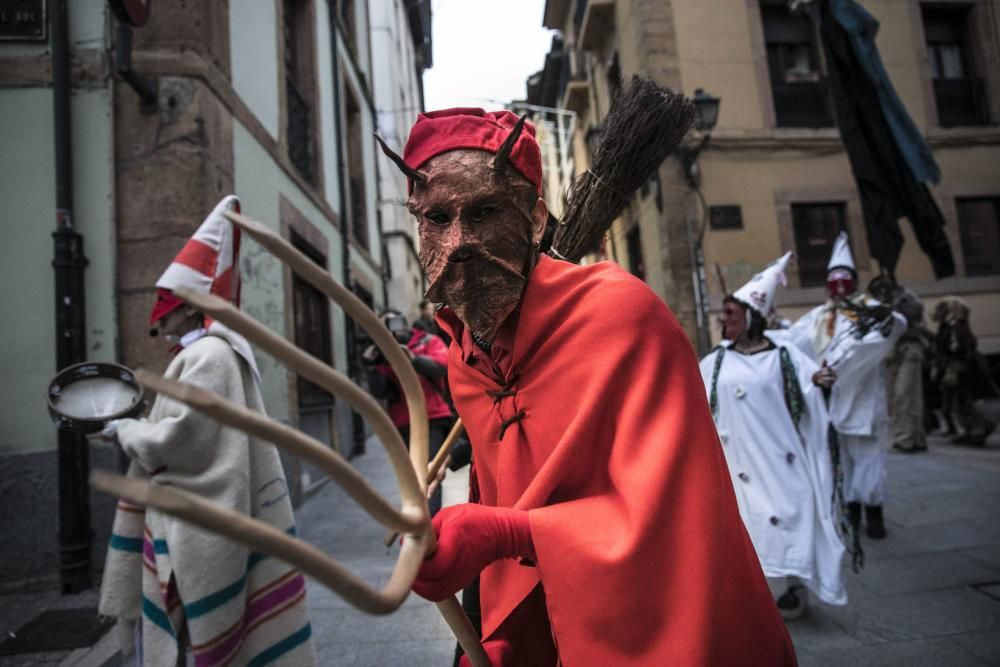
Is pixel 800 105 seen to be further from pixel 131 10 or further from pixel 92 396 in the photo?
pixel 92 396

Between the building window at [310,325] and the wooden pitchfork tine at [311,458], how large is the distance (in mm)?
6018

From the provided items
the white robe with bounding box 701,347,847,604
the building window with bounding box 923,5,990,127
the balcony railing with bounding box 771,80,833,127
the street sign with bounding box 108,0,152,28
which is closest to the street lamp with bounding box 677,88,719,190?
the balcony railing with bounding box 771,80,833,127

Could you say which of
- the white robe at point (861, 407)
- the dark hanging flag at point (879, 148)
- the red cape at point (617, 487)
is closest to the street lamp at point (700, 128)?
the dark hanging flag at point (879, 148)

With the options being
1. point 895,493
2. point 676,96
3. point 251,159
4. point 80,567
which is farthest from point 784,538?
point 251,159

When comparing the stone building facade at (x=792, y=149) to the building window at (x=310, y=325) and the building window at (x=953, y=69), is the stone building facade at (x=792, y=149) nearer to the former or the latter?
the building window at (x=953, y=69)

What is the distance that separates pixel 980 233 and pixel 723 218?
5.60 meters

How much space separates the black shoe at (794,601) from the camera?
3.46 meters

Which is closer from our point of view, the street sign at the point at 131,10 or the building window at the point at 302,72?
the street sign at the point at 131,10

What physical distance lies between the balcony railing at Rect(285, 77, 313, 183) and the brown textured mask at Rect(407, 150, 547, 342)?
21.4 ft

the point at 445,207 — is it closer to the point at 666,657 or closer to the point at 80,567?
the point at 666,657

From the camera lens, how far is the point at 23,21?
177 inches

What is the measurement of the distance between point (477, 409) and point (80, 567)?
4136mm

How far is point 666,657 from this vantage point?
3.15ft

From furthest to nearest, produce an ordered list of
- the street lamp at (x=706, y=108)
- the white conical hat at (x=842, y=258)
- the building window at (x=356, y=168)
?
the building window at (x=356, y=168), the street lamp at (x=706, y=108), the white conical hat at (x=842, y=258)
